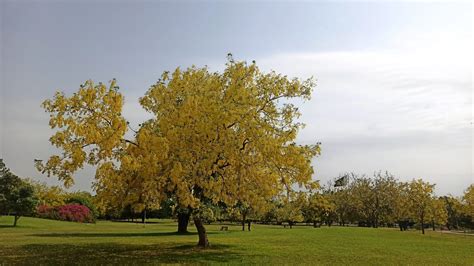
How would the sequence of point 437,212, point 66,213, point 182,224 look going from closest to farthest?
point 182,224
point 437,212
point 66,213

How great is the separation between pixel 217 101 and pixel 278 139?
376cm

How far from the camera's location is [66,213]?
75312 mm

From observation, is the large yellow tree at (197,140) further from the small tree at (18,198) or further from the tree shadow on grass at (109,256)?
the small tree at (18,198)

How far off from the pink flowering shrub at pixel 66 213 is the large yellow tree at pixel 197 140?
60000mm

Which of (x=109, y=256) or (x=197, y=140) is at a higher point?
(x=197, y=140)

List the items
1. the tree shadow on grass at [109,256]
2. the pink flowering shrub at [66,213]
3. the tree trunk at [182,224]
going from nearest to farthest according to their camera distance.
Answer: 1. the tree shadow on grass at [109,256]
2. the tree trunk at [182,224]
3. the pink flowering shrub at [66,213]

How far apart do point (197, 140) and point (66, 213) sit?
63.6m

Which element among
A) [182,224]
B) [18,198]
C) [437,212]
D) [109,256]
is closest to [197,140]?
[109,256]

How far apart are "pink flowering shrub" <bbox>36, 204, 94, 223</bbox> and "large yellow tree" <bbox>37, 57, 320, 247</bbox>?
2362 inches

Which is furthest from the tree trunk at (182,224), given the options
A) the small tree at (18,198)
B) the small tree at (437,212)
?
the small tree at (437,212)

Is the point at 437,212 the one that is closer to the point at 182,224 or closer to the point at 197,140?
the point at 182,224

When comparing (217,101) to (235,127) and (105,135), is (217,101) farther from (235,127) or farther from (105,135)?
(105,135)

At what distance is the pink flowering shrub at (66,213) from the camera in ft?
245

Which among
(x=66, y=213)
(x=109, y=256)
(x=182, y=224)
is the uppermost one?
(x=66, y=213)
